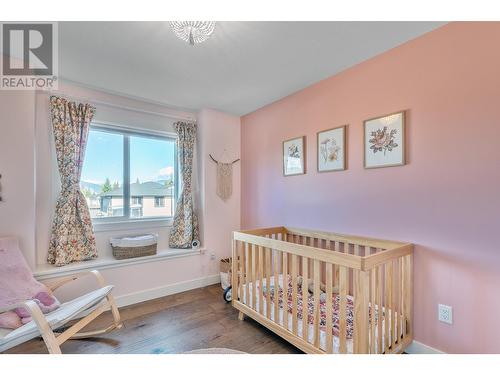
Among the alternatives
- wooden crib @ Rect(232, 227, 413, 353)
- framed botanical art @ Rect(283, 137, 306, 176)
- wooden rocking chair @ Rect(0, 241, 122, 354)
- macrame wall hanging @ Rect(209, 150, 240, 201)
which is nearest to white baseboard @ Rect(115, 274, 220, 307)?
wooden rocking chair @ Rect(0, 241, 122, 354)

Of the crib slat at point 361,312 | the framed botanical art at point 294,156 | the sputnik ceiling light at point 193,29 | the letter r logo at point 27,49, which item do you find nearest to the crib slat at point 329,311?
the crib slat at point 361,312

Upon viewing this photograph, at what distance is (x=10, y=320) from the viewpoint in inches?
62.6

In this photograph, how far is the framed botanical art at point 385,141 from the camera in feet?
5.79

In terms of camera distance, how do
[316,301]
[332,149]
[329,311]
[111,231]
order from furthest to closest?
[111,231]
[332,149]
[316,301]
[329,311]

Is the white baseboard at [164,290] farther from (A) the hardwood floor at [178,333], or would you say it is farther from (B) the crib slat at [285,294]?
(B) the crib slat at [285,294]

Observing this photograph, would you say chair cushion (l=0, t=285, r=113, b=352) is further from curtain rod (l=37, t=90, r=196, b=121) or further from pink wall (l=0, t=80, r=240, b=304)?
curtain rod (l=37, t=90, r=196, b=121)

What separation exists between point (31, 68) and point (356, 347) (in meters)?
3.38

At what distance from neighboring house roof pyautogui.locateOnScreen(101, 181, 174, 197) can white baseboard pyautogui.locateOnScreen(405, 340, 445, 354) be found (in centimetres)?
294

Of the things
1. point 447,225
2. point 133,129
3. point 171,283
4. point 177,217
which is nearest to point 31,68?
point 133,129

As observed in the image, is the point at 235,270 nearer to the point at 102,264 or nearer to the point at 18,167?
the point at 102,264

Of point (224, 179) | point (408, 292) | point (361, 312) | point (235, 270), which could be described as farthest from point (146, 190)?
point (408, 292)

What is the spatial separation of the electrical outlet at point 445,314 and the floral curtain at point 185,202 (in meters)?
2.56

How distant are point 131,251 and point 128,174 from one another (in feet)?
3.13

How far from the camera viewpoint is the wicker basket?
2572mm
